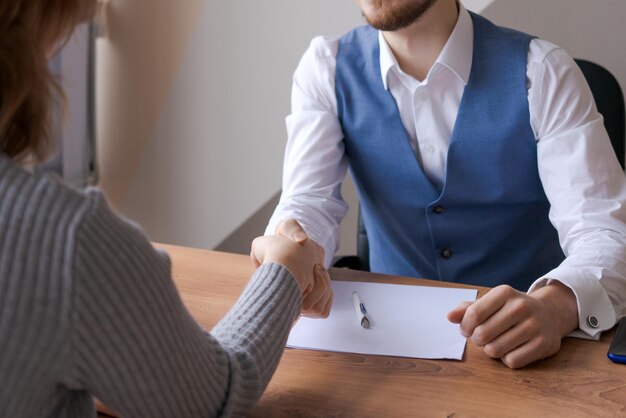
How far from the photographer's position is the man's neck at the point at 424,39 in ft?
5.06

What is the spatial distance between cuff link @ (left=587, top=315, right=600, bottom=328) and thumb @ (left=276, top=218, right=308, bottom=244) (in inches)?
15.8

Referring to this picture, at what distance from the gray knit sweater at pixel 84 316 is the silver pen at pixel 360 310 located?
387mm

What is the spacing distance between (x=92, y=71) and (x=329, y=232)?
56.3 inches

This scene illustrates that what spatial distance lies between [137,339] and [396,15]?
0.96 metres

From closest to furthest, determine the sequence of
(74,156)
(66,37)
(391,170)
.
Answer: (66,37) < (391,170) < (74,156)

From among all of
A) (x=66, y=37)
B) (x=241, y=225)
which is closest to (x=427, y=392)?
(x=66, y=37)

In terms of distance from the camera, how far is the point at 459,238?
62.1 inches

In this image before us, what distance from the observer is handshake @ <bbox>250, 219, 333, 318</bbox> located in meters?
1.05

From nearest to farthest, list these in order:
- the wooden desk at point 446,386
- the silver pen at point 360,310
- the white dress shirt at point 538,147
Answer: the wooden desk at point 446,386
the silver pen at point 360,310
the white dress shirt at point 538,147

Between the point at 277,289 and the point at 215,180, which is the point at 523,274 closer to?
the point at 277,289

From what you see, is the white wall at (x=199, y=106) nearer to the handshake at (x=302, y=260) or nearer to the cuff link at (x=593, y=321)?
the handshake at (x=302, y=260)

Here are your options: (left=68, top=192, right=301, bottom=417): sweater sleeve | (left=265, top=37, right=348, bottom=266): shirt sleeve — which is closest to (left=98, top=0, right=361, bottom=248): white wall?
(left=265, top=37, right=348, bottom=266): shirt sleeve

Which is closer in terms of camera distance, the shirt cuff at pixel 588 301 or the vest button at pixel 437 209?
the shirt cuff at pixel 588 301

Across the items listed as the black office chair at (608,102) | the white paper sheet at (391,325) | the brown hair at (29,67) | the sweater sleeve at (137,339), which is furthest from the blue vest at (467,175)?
the brown hair at (29,67)
